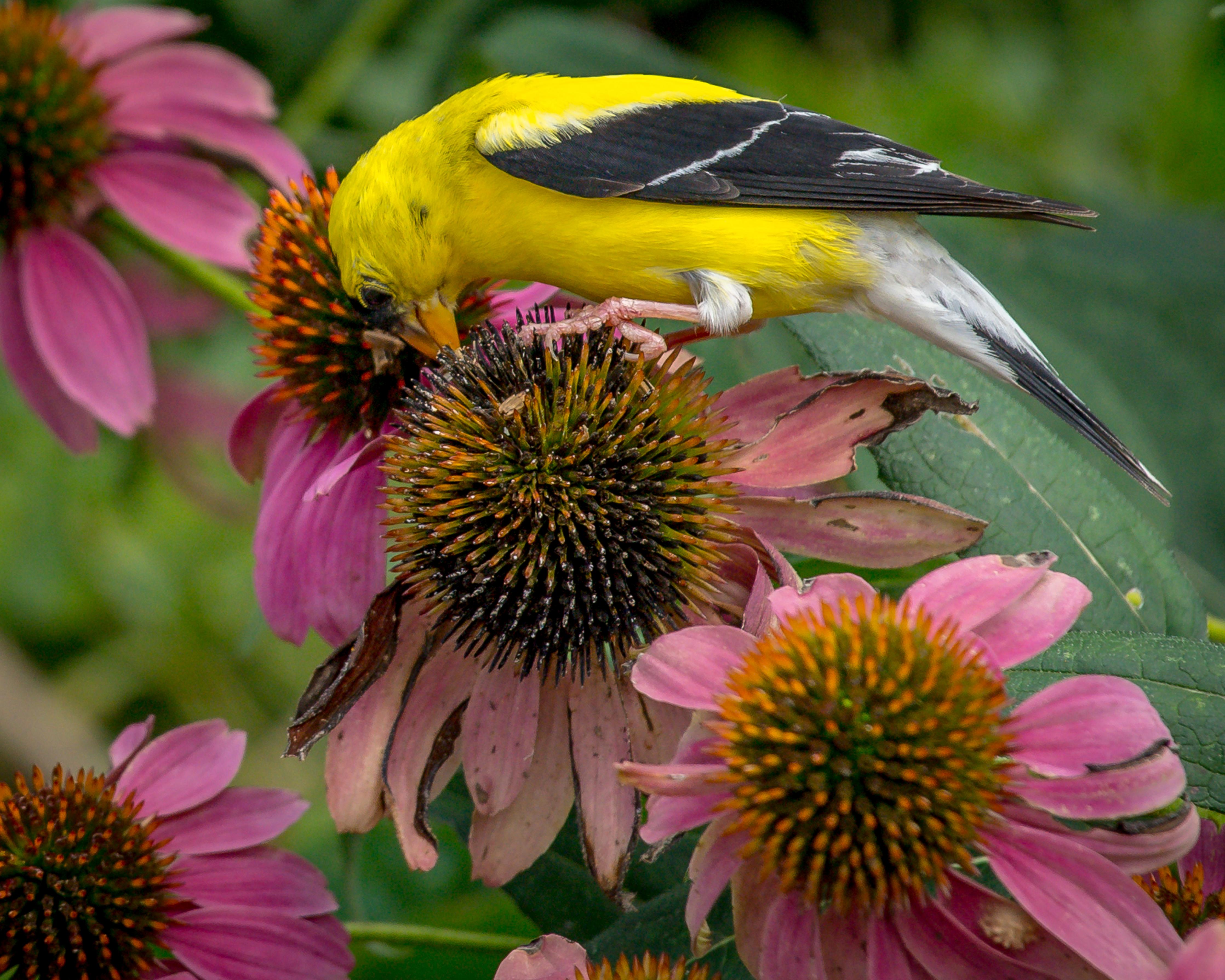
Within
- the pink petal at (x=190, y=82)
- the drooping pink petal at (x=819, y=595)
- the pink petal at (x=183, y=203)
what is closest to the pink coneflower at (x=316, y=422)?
the pink petal at (x=183, y=203)

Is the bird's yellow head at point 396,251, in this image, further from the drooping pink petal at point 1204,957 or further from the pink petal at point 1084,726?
the drooping pink petal at point 1204,957

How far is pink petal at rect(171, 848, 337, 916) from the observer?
120 cm

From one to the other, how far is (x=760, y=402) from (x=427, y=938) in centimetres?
68

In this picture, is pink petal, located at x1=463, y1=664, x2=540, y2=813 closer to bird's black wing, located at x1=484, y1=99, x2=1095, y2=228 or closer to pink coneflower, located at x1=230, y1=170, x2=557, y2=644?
pink coneflower, located at x1=230, y1=170, x2=557, y2=644

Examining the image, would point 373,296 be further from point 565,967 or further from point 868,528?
point 565,967

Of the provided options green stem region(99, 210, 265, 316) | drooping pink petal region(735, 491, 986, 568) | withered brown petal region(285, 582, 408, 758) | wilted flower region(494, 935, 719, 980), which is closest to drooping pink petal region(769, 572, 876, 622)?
drooping pink petal region(735, 491, 986, 568)

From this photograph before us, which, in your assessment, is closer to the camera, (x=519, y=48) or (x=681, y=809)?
(x=681, y=809)

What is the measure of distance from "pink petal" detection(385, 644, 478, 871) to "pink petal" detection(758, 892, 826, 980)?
346mm

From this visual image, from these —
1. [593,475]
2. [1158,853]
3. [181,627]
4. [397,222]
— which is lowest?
[181,627]

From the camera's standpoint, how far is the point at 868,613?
1.07 m

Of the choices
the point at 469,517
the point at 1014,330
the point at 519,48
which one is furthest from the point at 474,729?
the point at 519,48

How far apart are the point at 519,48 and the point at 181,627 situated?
1.62m

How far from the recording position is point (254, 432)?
1.59 m

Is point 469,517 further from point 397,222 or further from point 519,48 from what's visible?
point 519,48
